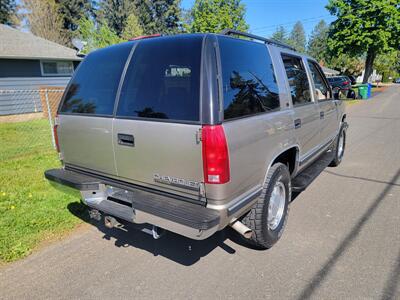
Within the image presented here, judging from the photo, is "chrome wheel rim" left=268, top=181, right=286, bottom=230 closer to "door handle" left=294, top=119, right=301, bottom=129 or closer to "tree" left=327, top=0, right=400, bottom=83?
"door handle" left=294, top=119, right=301, bottom=129

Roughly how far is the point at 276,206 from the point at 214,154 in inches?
59.9

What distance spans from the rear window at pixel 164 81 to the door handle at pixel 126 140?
0.60ft

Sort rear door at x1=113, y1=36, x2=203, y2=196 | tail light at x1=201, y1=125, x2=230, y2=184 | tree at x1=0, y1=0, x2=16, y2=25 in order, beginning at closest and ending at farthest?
1. tail light at x1=201, y1=125, x2=230, y2=184
2. rear door at x1=113, y1=36, x2=203, y2=196
3. tree at x1=0, y1=0, x2=16, y2=25

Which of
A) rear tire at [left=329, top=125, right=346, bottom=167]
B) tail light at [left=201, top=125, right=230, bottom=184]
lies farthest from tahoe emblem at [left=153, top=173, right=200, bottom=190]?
rear tire at [left=329, top=125, right=346, bottom=167]

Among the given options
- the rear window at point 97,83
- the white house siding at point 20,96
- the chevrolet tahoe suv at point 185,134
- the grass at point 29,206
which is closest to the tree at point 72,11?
the white house siding at point 20,96

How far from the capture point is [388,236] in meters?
3.52

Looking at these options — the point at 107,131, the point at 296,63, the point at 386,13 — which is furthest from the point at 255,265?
the point at 386,13

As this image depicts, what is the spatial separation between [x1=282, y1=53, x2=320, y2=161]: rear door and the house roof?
14.1m

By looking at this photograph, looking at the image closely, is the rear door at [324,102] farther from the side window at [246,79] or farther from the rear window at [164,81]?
the rear window at [164,81]

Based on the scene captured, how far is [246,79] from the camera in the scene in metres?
2.89

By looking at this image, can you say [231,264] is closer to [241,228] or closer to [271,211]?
[241,228]

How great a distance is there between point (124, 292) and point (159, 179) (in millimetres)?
1036

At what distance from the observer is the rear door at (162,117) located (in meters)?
2.49

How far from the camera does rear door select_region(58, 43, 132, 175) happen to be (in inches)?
119
